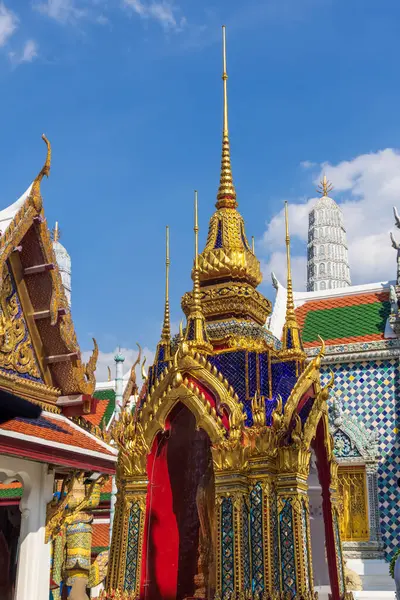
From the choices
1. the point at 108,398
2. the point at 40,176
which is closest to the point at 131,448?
the point at 40,176

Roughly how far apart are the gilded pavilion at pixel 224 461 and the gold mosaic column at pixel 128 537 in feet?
0.03

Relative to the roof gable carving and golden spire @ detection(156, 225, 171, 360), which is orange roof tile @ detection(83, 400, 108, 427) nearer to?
the roof gable carving

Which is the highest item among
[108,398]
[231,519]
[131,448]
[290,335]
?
[108,398]

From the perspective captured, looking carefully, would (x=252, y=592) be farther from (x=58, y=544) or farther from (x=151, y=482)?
(x=58, y=544)

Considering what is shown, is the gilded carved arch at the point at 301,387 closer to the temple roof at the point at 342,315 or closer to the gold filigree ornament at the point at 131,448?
the gold filigree ornament at the point at 131,448

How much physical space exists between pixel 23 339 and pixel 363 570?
Result: 8881 millimetres

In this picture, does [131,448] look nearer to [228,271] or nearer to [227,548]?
[227,548]

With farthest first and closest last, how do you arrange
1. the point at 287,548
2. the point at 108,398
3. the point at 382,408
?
the point at 108,398, the point at 382,408, the point at 287,548

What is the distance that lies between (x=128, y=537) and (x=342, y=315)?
11.7 m

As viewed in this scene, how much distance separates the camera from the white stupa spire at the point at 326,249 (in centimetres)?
4822

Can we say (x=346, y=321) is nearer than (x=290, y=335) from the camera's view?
No

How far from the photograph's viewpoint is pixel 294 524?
7297mm

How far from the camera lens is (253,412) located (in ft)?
25.3

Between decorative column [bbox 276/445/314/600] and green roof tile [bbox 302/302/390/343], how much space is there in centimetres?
1049
